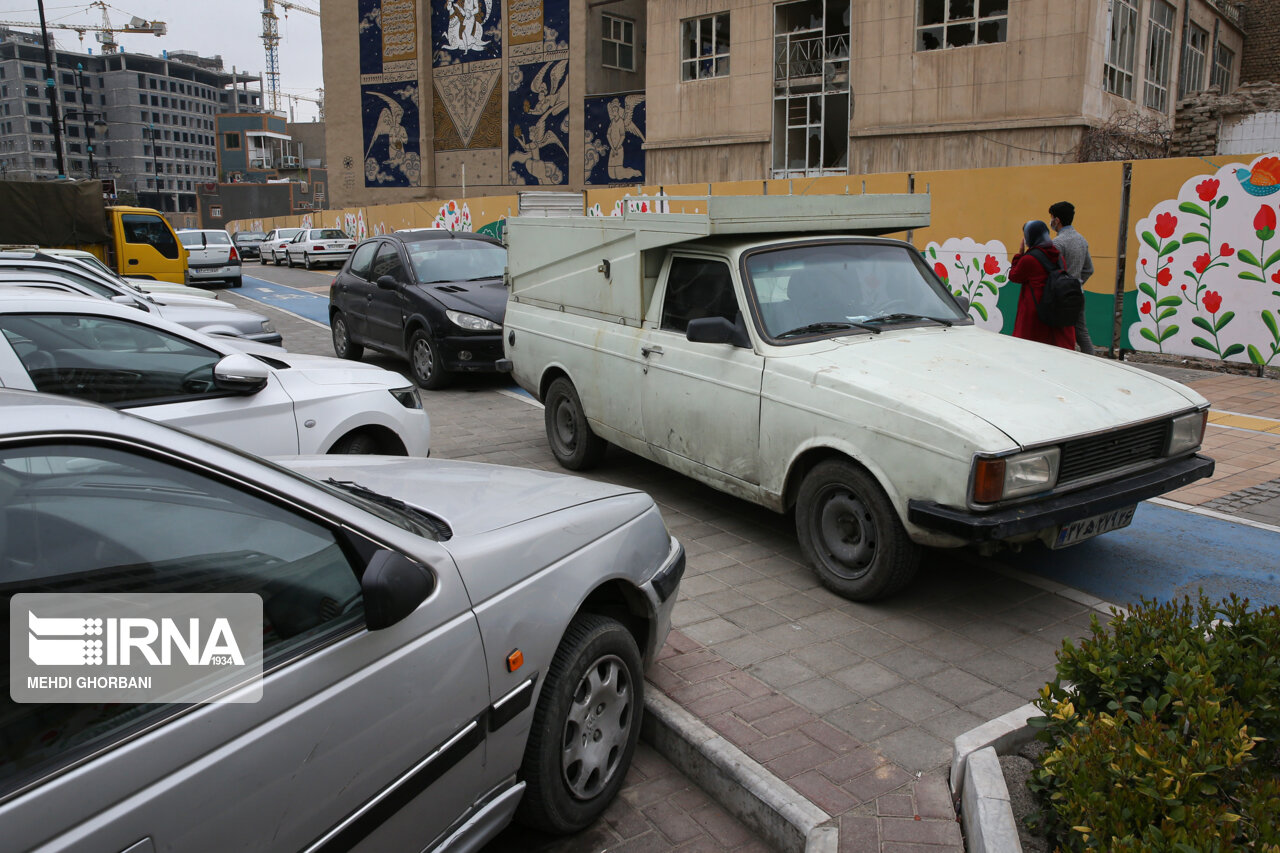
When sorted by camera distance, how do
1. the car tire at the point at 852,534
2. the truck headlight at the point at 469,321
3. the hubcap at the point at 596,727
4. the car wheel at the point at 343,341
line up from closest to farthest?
the hubcap at the point at 596,727 → the car tire at the point at 852,534 → the truck headlight at the point at 469,321 → the car wheel at the point at 343,341

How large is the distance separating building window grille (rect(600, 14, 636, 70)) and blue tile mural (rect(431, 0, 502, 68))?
5624mm

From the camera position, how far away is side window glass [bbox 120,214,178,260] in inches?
814

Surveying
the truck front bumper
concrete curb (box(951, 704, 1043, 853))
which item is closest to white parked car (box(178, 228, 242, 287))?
the truck front bumper

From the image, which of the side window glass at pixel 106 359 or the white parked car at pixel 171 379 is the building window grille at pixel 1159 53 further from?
the side window glass at pixel 106 359

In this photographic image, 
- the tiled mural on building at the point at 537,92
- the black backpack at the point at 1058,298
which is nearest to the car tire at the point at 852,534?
the black backpack at the point at 1058,298

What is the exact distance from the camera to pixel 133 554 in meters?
2.05

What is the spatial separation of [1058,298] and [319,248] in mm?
32072

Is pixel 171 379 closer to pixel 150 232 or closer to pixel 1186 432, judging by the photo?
pixel 1186 432

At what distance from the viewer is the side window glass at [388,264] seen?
1170cm

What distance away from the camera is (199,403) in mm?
5074

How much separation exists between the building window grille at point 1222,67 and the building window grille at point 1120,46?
7355 mm

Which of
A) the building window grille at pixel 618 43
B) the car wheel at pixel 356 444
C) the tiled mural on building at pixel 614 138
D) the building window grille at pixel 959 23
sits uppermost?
the building window grille at pixel 618 43

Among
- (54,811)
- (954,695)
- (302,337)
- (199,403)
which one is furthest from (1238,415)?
(302,337)

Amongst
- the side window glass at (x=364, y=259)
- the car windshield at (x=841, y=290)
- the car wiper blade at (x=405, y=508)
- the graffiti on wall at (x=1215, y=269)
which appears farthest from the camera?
the side window glass at (x=364, y=259)
